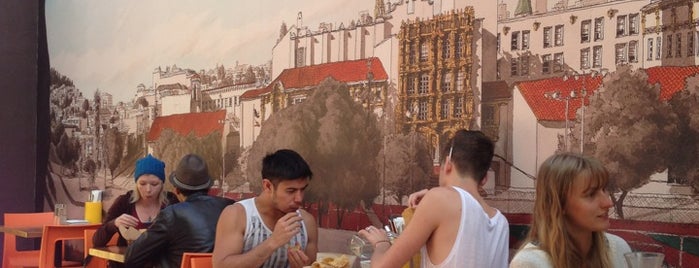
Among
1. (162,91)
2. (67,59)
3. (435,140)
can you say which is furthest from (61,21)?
(435,140)

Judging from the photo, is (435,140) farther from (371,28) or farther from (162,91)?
(162,91)

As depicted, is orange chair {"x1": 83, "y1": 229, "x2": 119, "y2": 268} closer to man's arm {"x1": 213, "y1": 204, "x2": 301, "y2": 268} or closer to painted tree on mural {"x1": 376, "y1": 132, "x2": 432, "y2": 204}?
painted tree on mural {"x1": 376, "y1": 132, "x2": 432, "y2": 204}

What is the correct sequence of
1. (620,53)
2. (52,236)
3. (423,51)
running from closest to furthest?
(620,53) < (423,51) < (52,236)

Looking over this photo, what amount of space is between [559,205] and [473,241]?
17.8 inches

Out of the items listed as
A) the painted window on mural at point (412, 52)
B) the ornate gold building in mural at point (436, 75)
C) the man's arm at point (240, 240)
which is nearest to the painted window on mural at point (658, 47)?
the ornate gold building in mural at point (436, 75)

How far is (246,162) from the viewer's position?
244 inches

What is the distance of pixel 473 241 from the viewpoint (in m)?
2.76

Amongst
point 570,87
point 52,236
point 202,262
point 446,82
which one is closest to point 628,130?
point 570,87

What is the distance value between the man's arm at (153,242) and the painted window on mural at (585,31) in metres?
2.04

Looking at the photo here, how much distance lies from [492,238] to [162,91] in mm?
4869

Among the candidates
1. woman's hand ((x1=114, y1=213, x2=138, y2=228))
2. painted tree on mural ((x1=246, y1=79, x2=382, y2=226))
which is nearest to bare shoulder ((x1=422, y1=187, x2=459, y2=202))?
painted tree on mural ((x1=246, y1=79, x2=382, y2=226))

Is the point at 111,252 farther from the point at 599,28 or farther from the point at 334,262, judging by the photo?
the point at 599,28

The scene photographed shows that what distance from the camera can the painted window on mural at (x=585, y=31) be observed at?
393 cm

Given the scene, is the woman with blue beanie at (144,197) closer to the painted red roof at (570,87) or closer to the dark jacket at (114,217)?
the dark jacket at (114,217)
